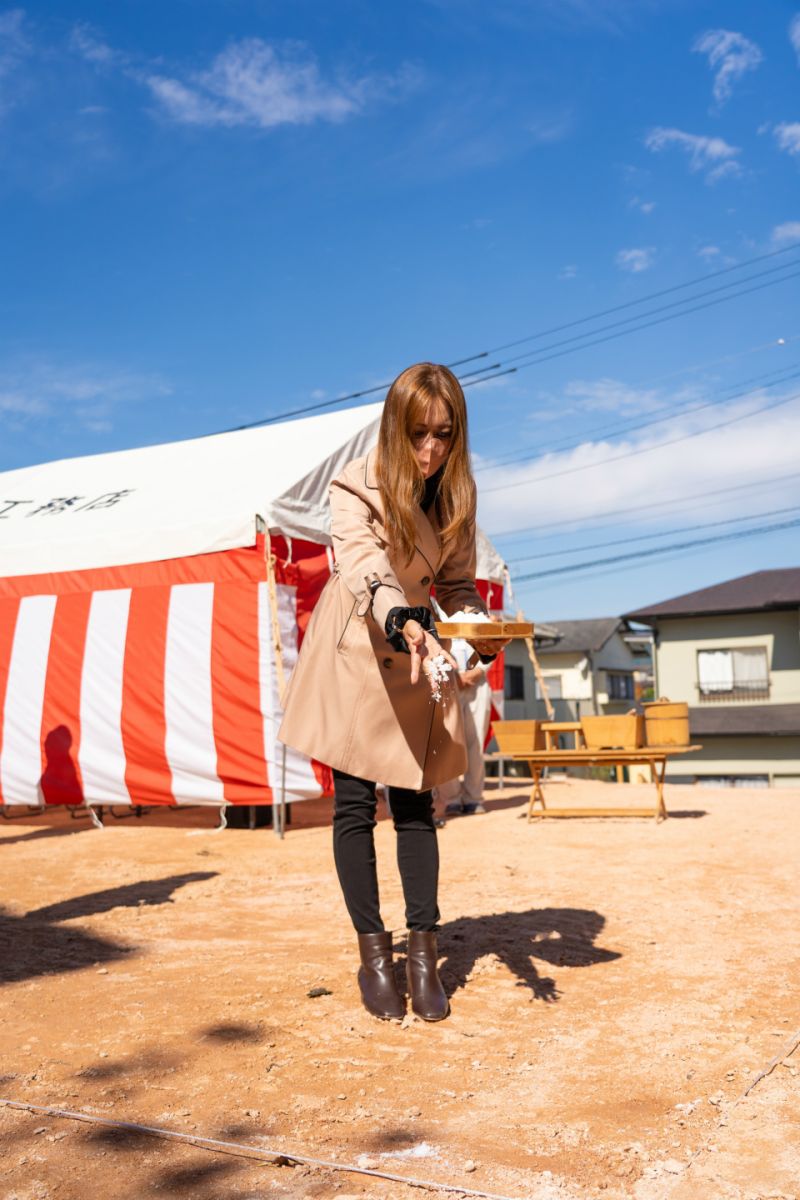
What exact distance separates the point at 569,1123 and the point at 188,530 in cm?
621

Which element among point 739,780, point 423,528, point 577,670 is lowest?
point 739,780

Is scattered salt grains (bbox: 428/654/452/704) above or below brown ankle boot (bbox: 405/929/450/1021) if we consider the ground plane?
above

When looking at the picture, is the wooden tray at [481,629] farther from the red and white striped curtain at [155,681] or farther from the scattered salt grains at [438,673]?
the red and white striped curtain at [155,681]

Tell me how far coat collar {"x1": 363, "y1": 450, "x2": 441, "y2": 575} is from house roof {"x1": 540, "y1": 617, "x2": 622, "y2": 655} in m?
30.3

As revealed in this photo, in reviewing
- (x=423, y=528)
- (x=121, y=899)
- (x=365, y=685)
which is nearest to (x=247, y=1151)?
→ (x=365, y=685)

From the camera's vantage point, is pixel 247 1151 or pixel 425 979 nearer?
pixel 247 1151

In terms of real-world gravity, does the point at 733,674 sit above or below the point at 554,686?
below

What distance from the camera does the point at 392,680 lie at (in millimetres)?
2711

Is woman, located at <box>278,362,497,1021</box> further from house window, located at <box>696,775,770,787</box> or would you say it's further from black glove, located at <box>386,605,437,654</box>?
house window, located at <box>696,775,770,787</box>

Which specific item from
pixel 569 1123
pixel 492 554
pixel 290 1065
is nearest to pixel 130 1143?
pixel 290 1065

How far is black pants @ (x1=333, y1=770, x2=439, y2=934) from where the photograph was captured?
274cm

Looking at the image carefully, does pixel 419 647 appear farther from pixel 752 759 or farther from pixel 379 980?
pixel 752 759

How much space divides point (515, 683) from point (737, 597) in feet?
29.0

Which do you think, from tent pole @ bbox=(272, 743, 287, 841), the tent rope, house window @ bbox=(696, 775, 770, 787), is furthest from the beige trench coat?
house window @ bbox=(696, 775, 770, 787)
